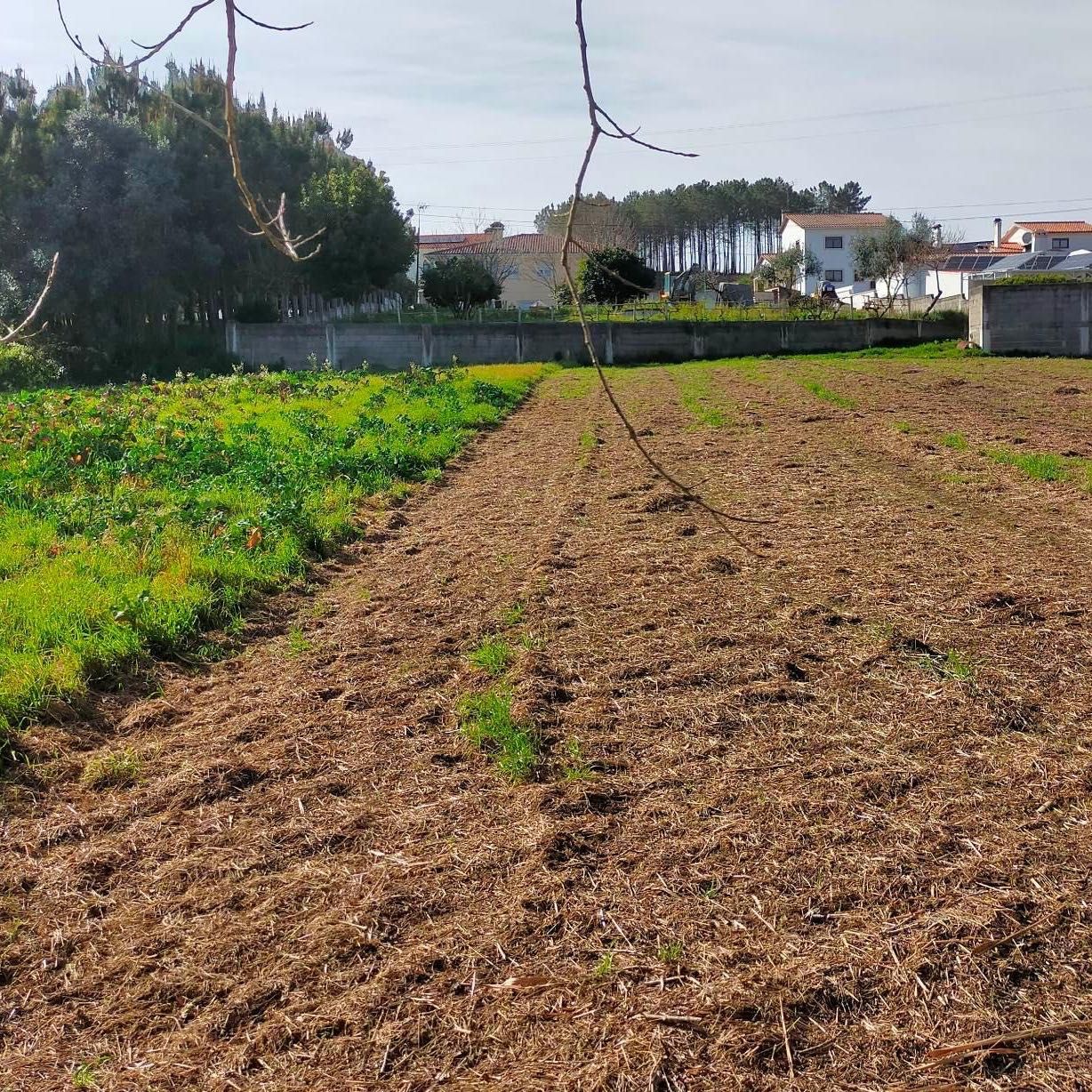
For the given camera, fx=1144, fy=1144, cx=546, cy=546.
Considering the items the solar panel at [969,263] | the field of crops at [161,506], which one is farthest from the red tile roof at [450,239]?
the field of crops at [161,506]

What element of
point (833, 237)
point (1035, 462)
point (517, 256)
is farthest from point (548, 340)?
point (833, 237)

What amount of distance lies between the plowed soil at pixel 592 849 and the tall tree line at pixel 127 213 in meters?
31.6

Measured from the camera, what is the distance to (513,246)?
76500 mm

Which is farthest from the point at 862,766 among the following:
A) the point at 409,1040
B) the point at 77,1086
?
the point at 77,1086

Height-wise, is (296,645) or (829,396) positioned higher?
(829,396)

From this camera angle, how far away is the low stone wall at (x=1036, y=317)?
35188 millimetres

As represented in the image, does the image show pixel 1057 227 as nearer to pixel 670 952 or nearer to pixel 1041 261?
pixel 1041 261

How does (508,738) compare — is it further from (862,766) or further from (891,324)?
(891,324)

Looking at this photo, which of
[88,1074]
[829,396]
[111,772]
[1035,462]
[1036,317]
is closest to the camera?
[88,1074]

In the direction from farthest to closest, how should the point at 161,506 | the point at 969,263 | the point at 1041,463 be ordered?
the point at 969,263 → the point at 1041,463 → the point at 161,506

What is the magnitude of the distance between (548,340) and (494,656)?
3333 cm

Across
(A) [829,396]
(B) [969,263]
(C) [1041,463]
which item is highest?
(B) [969,263]

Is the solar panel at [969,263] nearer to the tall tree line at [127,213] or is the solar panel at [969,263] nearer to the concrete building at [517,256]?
the concrete building at [517,256]

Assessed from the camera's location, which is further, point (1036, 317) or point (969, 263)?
point (969, 263)
